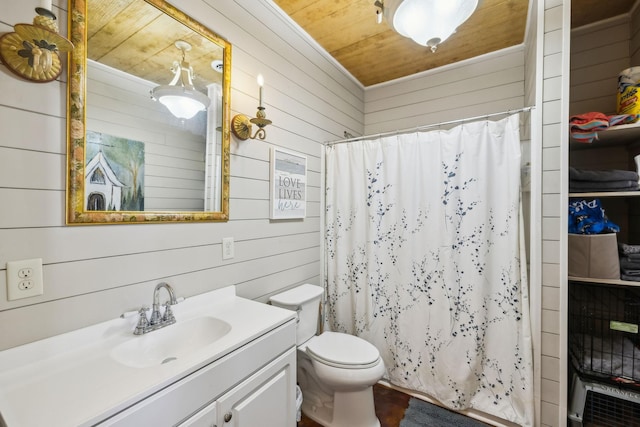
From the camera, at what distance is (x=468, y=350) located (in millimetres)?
1739

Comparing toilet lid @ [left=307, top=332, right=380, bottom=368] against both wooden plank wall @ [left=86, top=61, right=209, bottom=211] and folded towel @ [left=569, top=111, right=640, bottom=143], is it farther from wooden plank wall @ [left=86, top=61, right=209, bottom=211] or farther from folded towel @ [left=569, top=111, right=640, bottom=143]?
folded towel @ [left=569, top=111, right=640, bottom=143]

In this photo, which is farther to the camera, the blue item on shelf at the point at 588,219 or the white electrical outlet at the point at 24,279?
the blue item on shelf at the point at 588,219

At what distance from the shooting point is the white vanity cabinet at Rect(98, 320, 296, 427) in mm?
755

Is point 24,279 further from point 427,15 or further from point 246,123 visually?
point 427,15

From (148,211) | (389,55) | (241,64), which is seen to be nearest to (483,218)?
(389,55)

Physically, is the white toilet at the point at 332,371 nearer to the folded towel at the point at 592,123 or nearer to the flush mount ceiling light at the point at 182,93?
the flush mount ceiling light at the point at 182,93

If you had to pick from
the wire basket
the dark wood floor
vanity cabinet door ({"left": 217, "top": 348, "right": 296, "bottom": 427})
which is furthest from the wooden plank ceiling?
the dark wood floor

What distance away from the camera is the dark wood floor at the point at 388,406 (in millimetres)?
1692

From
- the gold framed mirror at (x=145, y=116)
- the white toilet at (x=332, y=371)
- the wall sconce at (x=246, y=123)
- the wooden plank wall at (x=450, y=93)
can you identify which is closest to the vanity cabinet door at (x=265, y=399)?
the white toilet at (x=332, y=371)

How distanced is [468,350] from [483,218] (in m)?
0.86

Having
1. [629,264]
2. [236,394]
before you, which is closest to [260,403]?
[236,394]

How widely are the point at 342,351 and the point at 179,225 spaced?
3.90 feet

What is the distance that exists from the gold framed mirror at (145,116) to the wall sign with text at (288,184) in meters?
0.38

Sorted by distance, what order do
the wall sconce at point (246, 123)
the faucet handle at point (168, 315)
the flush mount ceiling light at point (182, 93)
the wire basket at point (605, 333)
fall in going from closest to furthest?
1. the faucet handle at point (168, 315)
2. the flush mount ceiling light at point (182, 93)
3. the wire basket at point (605, 333)
4. the wall sconce at point (246, 123)
